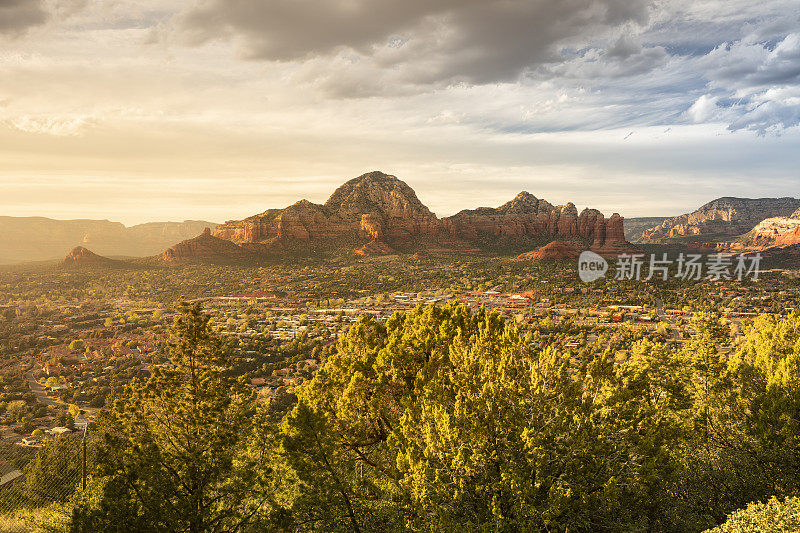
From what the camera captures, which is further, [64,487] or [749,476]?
[64,487]

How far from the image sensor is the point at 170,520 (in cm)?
1011

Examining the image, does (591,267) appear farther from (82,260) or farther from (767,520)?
(82,260)

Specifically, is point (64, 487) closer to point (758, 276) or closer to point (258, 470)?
point (258, 470)

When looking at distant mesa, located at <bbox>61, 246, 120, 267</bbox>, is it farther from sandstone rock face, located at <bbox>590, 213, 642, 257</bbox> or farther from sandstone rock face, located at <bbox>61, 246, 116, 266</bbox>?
sandstone rock face, located at <bbox>590, 213, 642, 257</bbox>

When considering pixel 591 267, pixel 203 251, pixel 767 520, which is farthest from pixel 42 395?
pixel 591 267

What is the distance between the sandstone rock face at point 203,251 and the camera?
493ft

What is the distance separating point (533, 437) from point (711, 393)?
1477cm

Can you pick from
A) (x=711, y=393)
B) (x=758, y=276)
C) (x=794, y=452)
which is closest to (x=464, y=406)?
(x=794, y=452)

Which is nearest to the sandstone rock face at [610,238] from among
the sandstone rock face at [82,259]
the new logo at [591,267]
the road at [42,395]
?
the new logo at [591,267]

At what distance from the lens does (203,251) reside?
157625 millimetres

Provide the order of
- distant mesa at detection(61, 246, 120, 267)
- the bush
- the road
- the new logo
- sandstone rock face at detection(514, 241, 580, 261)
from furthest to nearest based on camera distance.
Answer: sandstone rock face at detection(514, 241, 580, 261) < distant mesa at detection(61, 246, 120, 267) < the new logo < the road < the bush

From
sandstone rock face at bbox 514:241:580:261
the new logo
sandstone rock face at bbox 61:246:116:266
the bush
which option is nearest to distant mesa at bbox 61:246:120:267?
sandstone rock face at bbox 61:246:116:266

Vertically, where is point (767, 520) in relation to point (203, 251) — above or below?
below

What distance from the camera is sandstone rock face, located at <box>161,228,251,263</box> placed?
150 m
